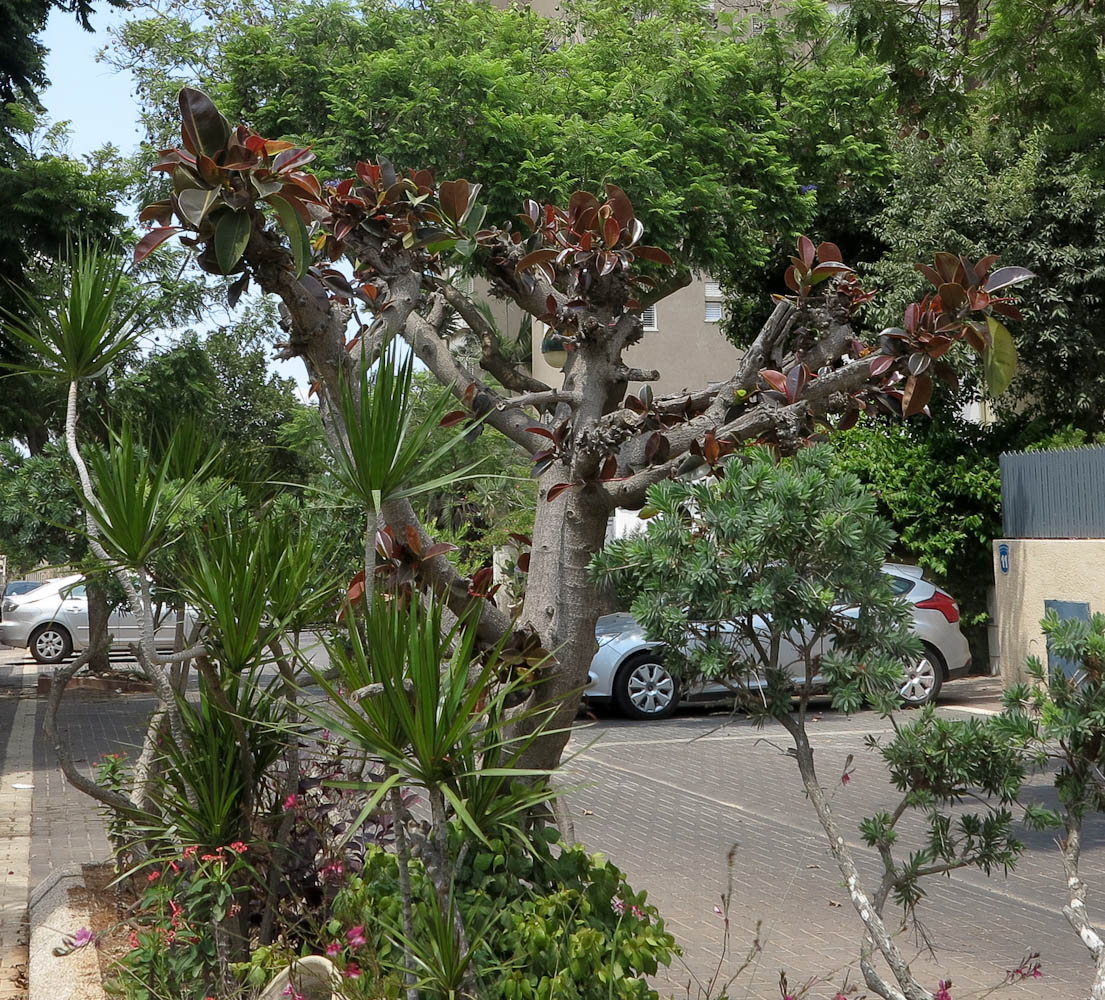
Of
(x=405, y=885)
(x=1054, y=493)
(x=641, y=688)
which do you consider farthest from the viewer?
(x=641, y=688)

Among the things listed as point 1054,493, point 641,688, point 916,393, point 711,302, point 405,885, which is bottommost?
point 405,885

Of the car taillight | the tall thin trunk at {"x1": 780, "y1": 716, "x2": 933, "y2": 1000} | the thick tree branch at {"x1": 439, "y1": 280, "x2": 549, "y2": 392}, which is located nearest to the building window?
the car taillight

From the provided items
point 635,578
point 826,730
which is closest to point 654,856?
point 635,578

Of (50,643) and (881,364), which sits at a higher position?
(881,364)

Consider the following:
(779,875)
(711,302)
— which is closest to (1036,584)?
(779,875)

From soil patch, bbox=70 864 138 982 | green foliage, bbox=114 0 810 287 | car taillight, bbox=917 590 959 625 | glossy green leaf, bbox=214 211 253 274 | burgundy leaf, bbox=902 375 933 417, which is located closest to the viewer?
glossy green leaf, bbox=214 211 253 274

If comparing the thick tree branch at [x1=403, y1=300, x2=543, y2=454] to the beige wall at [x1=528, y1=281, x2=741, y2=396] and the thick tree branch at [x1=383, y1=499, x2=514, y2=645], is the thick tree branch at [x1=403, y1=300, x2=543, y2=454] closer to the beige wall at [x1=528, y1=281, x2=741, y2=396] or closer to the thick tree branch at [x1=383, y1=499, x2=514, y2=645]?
the thick tree branch at [x1=383, y1=499, x2=514, y2=645]

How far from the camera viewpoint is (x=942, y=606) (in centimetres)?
1450

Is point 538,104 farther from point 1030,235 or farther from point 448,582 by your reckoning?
point 448,582

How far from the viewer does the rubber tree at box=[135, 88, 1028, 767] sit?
363 centimetres

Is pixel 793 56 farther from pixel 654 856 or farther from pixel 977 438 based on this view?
pixel 654 856

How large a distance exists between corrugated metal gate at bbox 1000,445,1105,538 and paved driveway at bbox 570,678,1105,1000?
3.69 meters

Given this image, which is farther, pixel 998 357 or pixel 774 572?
pixel 998 357

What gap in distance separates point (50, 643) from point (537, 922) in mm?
23265
